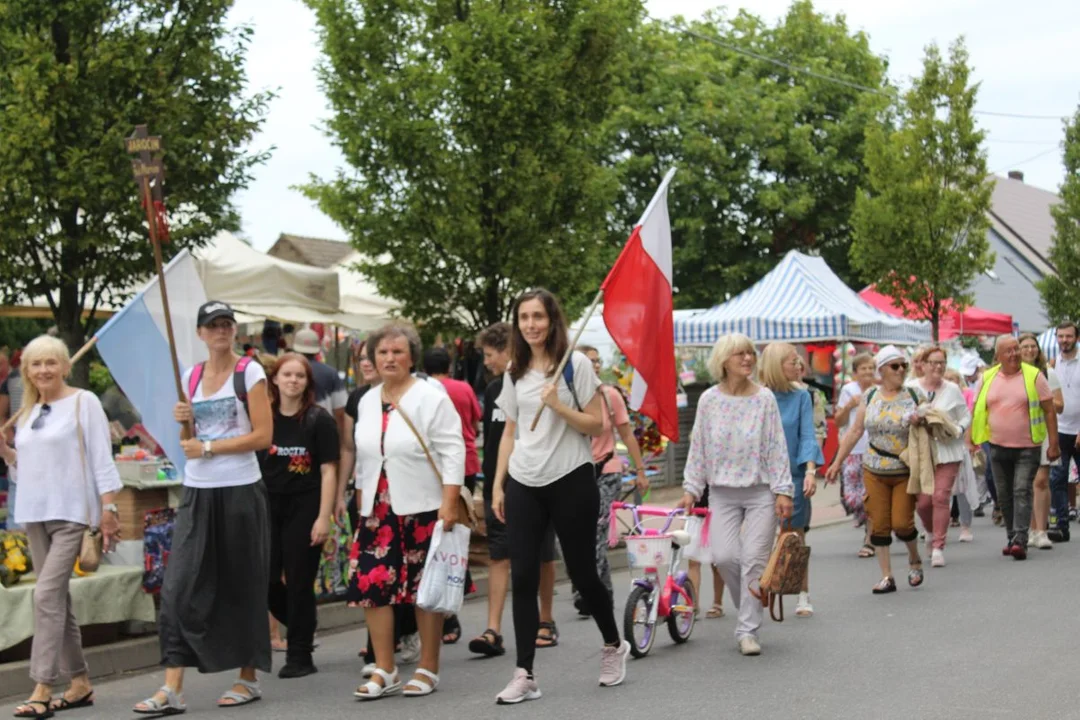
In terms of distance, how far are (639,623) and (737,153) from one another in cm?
3438

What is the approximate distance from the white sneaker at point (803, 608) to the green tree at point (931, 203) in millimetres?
16118

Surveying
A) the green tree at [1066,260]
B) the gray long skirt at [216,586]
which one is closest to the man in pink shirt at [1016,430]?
the gray long skirt at [216,586]

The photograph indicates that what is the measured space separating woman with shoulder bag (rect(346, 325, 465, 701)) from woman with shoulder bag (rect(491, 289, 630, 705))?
1.00ft

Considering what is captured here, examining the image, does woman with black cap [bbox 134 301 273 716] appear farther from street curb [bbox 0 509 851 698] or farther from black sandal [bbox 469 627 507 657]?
black sandal [bbox 469 627 507 657]

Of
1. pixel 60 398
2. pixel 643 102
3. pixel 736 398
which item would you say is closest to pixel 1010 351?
pixel 736 398

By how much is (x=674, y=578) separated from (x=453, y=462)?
1.96m

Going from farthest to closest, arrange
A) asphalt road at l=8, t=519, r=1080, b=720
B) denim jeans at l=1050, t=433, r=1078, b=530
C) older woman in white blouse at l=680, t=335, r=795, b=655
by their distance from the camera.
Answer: denim jeans at l=1050, t=433, r=1078, b=530 → older woman in white blouse at l=680, t=335, r=795, b=655 → asphalt road at l=8, t=519, r=1080, b=720

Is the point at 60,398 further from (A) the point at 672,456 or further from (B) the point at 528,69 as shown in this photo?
(A) the point at 672,456

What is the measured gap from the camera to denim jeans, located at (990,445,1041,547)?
1295cm

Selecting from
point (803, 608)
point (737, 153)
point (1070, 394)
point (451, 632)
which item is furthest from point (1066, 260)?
point (451, 632)

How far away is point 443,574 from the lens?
724 centimetres

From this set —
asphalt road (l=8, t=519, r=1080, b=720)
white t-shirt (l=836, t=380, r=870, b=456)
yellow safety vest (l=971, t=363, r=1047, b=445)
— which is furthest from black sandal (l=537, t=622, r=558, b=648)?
yellow safety vest (l=971, t=363, r=1047, b=445)

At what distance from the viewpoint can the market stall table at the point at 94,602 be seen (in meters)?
8.09

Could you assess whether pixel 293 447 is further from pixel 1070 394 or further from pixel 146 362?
pixel 1070 394
